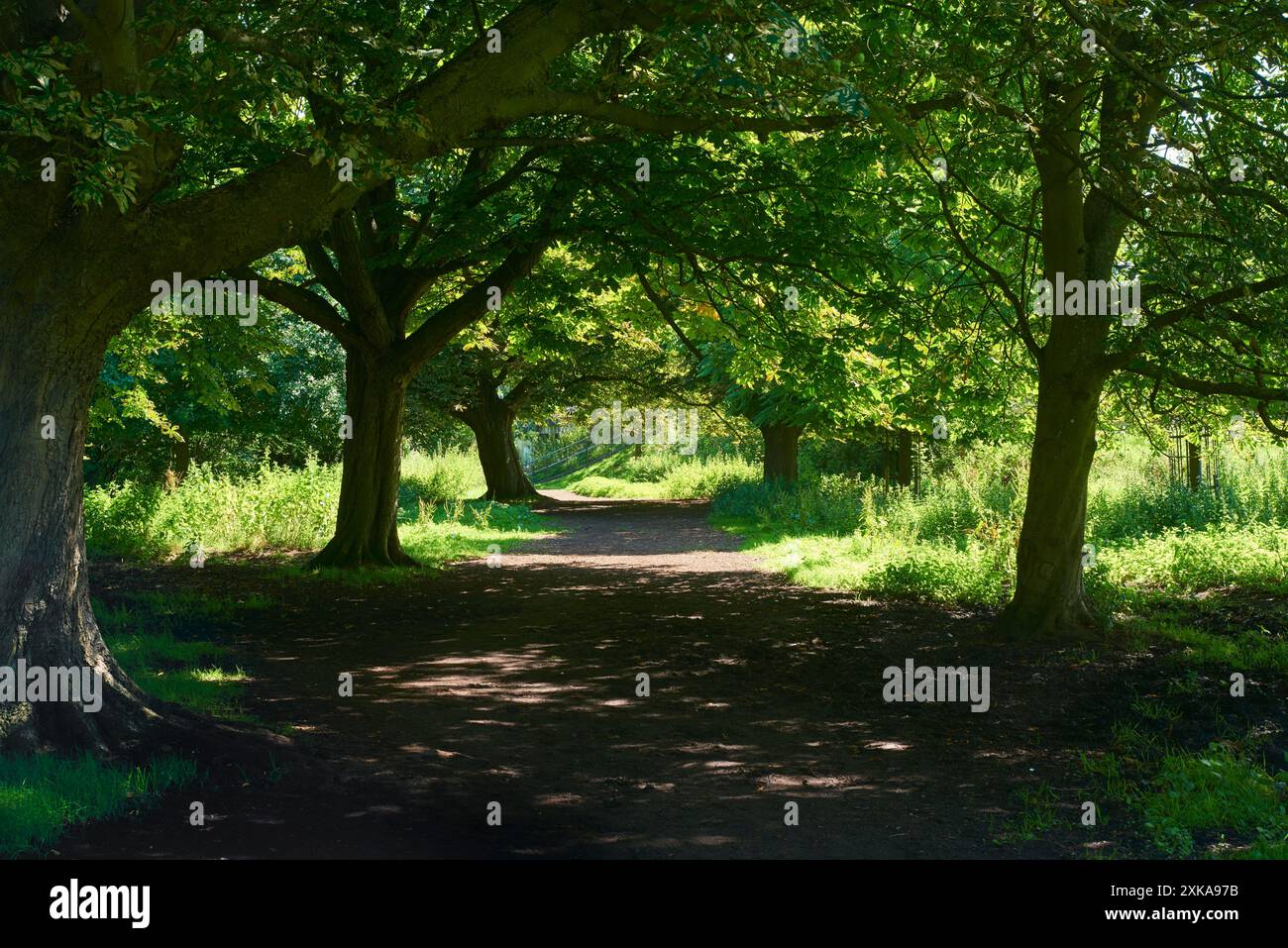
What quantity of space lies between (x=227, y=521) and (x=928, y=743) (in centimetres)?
1574

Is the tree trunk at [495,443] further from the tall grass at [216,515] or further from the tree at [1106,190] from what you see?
the tree at [1106,190]

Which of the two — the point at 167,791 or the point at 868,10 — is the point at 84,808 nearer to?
the point at 167,791

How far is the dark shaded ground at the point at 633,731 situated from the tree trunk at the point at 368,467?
191 centimetres

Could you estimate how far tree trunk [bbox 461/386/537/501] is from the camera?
35.1 meters

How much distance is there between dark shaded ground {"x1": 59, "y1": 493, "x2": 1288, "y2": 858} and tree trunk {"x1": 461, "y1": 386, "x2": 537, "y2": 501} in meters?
20.2

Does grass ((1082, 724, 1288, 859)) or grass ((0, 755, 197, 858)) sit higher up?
grass ((0, 755, 197, 858))

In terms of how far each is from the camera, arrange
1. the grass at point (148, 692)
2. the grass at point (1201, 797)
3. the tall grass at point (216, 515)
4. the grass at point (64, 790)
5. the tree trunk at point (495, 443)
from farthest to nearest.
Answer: the tree trunk at point (495, 443) < the tall grass at point (216, 515) < the grass at point (1201, 797) < the grass at point (148, 692) < the grass at point (64, 790)

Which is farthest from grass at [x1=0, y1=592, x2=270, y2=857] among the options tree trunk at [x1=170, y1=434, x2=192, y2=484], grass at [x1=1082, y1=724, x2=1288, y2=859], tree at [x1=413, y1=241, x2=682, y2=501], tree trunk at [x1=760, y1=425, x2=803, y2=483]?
tree trunk at [x1=760, y1=425, x2=803, y2=483]

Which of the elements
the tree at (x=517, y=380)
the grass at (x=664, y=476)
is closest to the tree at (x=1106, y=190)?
the tree at (x=517, y=380)

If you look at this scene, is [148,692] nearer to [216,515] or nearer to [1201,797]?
[1201,797]

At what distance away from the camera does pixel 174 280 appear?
7.10 metres

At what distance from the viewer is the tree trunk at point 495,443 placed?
35125 millimetres

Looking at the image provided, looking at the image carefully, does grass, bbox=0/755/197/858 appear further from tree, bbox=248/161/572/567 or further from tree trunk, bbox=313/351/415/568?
tree trunk, bbox=313/351/415/568

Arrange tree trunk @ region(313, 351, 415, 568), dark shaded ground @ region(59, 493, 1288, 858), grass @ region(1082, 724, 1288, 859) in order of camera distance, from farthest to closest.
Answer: tree trunk @ region(313, 351, 415, 568)
dark shaded ground @ region(59, 493, 1288, 858)
grass @ region(1082, 724, 1288, 859)
